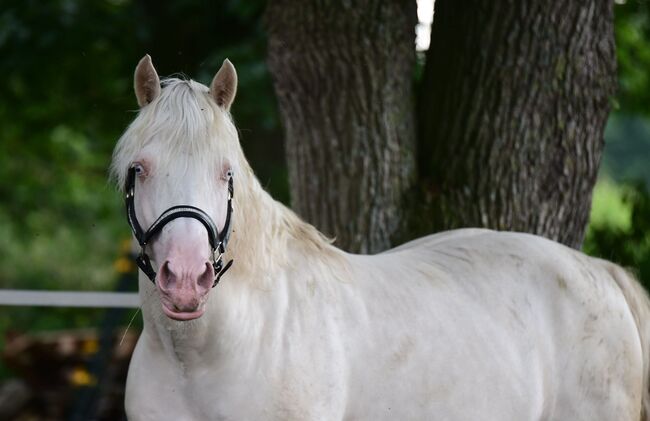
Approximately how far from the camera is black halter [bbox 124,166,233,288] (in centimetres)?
303

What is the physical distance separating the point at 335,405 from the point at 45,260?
1218 centimetres

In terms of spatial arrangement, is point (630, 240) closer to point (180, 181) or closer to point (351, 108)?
point (351, 108)

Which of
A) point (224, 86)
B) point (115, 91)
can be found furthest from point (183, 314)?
point (115, 91)

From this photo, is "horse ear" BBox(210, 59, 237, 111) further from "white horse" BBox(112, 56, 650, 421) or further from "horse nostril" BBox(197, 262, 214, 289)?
"horse nostril" BBox(197, 262, 214, 289)

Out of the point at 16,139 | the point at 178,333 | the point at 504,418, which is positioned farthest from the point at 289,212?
the point at 16,139

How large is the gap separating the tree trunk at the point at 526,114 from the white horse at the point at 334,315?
0.75 m

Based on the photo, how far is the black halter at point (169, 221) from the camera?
9.94ft

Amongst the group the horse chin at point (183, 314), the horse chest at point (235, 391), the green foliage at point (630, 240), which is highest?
the horse chin at point (183, 314)

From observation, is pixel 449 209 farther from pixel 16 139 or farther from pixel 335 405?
pixel 16 139

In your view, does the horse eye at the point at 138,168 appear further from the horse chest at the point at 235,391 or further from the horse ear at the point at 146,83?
the horse chest at the point at 235,391

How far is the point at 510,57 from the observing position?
4965 mm

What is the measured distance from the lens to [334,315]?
11.7ft

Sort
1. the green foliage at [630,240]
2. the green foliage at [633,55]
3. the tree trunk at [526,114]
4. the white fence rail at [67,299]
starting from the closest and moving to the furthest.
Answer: the tree trunk at [526,114], the white fence rail at [67,299], the green foliage at [630,240], the green foliage at [633,55]

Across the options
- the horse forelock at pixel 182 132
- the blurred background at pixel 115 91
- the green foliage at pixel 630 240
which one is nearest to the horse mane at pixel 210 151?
the horse forelock at pixel 182 132
